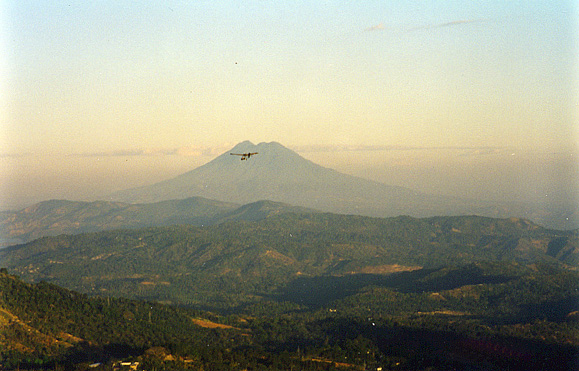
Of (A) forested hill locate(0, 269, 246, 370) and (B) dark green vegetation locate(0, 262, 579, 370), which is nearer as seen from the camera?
(A) forested hill locate(0, 269, 246, 370)

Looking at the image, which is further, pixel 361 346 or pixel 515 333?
pixel 515 333

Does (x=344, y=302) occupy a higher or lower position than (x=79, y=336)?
lower

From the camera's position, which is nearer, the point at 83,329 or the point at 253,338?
the point at 83,329

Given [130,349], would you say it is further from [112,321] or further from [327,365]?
[327,365]

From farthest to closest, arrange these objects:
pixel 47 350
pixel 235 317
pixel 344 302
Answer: pixel 344 302, pixel 235 317, pixel 47 350

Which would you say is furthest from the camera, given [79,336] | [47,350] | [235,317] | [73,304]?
[235,317]

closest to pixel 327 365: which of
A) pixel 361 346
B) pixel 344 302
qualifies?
pixel 361 346

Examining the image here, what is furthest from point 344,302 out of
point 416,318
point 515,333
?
point 515,333

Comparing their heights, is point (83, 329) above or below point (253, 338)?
above

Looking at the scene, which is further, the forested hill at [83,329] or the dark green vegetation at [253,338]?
the dark green vegetation at [253,338]
